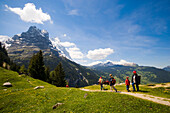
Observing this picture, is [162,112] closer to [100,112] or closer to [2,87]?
[100,112]

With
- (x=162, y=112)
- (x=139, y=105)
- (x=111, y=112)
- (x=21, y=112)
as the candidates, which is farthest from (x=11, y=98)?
(x=162, y=112)

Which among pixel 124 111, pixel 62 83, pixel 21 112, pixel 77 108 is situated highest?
pixel 124 111

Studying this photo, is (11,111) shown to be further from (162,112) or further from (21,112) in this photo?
(162,112)

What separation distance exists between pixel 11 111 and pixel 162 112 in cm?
2265

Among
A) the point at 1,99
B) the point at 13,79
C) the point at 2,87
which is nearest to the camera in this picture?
the point at 1,99

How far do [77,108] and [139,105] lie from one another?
9.52m

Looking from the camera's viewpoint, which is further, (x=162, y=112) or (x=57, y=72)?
(x=57, y=72)

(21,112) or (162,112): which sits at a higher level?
(162,112)

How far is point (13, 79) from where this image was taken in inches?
1443

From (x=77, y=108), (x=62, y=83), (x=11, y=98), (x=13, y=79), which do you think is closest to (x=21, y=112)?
(x=11, y=98)

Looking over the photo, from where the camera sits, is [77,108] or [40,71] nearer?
[77,108]

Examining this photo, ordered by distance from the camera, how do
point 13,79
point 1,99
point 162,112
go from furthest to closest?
point 13,79
point 1,99
point 162,112

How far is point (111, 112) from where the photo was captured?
11070 millimetres

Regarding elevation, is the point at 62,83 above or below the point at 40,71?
below
